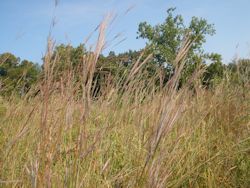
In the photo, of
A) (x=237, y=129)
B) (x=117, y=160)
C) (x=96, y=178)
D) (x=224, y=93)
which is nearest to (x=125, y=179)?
(x=96, y=178)

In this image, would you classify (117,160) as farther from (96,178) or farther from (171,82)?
(171,82)

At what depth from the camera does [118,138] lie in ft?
8.02

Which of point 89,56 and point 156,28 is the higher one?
point 156,28

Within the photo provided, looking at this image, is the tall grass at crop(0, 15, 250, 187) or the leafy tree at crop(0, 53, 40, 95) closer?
the tall grass at crop(0, 15, 250, 187)

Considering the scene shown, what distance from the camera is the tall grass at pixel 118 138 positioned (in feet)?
3.31

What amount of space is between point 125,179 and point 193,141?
3.26 ft

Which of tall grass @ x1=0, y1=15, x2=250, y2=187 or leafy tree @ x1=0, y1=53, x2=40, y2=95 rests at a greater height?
leafy tree @ x1=0, y1=53, x2=40, y2=95

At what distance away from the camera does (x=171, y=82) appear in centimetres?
105

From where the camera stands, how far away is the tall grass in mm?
1008

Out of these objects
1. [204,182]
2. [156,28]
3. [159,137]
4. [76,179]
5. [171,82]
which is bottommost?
[204,182]

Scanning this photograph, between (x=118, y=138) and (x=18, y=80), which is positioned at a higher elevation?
(x=18, y=80)

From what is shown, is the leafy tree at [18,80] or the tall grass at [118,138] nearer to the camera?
the tall grass at [118,138]

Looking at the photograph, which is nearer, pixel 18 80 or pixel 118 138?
pixel 18 80

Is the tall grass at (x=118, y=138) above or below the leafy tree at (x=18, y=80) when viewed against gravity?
below
